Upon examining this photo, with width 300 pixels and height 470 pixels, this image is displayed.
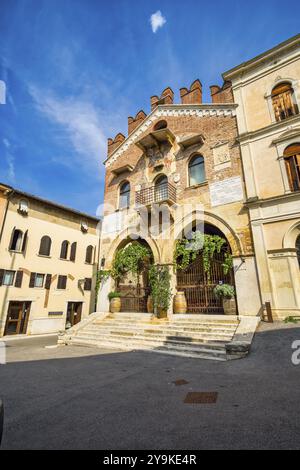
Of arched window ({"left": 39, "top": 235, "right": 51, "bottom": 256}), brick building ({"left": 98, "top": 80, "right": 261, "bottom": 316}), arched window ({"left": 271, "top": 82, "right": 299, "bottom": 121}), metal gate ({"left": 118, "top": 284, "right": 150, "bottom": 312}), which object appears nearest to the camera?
arched window ({"left": 271, "top": 82, "right": 299, "bottom": 121})

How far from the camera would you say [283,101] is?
38.9 feet

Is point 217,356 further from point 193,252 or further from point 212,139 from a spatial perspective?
point 212,139

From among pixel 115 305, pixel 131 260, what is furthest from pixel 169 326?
pixel 131 260

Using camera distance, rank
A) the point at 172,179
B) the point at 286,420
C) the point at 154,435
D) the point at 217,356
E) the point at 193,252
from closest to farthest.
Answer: the point at 154,435, the point at 286,420, the point at 217,356, the point at 193,252, the point at 172,179

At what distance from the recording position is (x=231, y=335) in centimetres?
841

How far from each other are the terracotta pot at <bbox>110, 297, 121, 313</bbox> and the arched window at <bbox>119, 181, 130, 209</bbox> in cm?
631

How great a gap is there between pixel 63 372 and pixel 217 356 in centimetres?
437

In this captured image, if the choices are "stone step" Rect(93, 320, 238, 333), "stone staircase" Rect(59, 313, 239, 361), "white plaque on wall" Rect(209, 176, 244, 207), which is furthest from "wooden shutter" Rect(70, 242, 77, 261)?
"white plaque on wall" Rect(209, 176, 244, 207)

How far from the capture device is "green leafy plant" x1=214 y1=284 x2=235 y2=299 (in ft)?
35.0

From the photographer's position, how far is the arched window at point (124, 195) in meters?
17.0

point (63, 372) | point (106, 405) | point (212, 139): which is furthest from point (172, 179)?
point (106, 405)

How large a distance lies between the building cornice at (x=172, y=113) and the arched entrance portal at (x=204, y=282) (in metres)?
7.63

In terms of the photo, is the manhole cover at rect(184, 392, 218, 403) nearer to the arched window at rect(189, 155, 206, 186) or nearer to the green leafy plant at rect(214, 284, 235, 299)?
the green leafy plant at rect(214, 284, 235, 299)

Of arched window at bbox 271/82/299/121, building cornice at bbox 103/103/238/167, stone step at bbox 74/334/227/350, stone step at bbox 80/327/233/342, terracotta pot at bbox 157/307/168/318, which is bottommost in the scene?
stone step at bbox 74/334/227/350
